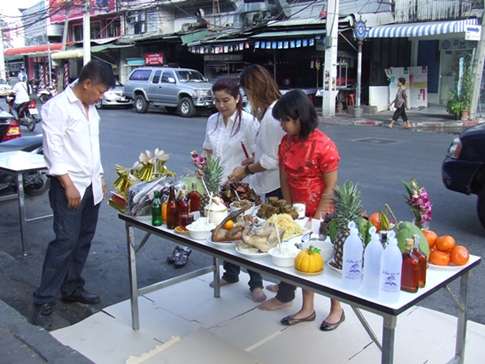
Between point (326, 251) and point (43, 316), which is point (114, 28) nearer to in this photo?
point (43, 316)

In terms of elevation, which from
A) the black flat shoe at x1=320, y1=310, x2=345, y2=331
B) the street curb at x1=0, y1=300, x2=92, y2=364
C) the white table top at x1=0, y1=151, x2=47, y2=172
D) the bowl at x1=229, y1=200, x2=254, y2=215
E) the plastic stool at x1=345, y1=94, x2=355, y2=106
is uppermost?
the plastic stool at x1=345, y1=94, x2=355, y2=106

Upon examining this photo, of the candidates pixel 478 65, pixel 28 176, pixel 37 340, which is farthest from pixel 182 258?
pixel 478 65

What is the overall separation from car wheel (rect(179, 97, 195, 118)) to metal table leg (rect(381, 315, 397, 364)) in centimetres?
1781

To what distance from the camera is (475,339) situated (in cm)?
342

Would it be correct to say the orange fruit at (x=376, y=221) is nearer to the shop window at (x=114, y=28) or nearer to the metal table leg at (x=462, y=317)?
the metal table leg at (x=462, y=317)

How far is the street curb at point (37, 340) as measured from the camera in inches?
124

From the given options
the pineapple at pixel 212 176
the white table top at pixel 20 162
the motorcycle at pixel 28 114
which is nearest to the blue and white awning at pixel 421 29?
the motorcycle at pixel 28 114

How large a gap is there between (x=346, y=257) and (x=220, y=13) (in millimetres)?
26580

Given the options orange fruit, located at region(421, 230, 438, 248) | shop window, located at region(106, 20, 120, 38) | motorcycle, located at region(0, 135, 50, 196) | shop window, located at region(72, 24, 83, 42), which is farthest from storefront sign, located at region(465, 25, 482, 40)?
shop window, located at region(72, 24, 83, 42)

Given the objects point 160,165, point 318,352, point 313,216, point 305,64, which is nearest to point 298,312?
point 318,352

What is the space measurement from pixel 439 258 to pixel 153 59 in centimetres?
2699

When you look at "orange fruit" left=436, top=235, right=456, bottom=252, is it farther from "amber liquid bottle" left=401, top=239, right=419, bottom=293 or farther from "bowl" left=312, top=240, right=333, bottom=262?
"bowl" left=312, top=240, right=333, bottom=262

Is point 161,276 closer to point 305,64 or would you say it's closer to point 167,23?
point 305,64

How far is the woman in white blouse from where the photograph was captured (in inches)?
160
